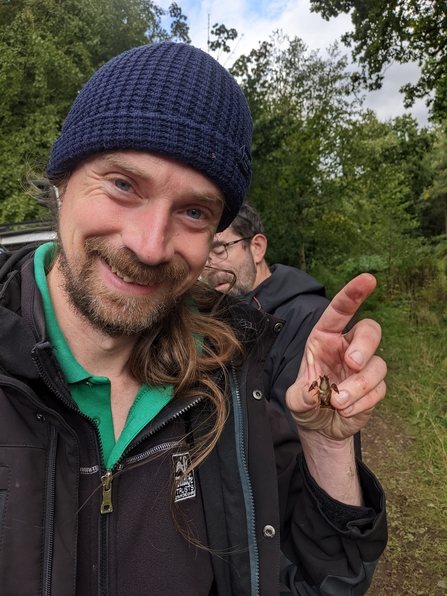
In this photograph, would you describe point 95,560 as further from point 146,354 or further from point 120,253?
point 120,253

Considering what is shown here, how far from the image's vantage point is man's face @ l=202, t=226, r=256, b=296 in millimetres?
3605

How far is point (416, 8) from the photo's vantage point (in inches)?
312

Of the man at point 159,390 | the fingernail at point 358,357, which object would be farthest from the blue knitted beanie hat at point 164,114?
the fingernail at point 358,357

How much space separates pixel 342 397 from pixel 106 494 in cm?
79

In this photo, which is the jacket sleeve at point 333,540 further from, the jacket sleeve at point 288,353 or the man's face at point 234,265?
the man's face at point 234,265

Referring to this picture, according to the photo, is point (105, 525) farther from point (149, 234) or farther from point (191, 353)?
point (149, 234)

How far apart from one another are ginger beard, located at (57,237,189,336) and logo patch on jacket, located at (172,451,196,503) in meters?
0.50

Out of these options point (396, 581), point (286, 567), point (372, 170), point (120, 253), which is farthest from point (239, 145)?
point (372, 170)

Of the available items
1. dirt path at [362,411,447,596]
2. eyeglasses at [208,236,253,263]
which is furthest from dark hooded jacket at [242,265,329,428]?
dirt path at [362,411,447,596]

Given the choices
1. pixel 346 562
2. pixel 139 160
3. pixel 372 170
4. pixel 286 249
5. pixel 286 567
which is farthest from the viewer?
pixel 372 170

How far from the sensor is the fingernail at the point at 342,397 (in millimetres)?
1270

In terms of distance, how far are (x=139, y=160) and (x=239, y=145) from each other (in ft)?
1.30

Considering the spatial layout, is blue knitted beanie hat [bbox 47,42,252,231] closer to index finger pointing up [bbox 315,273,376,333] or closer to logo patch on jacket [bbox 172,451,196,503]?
index finger pointing up [bbox 315,273,376,333]

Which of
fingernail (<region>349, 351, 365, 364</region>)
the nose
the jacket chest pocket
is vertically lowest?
the jacket chest pocket
